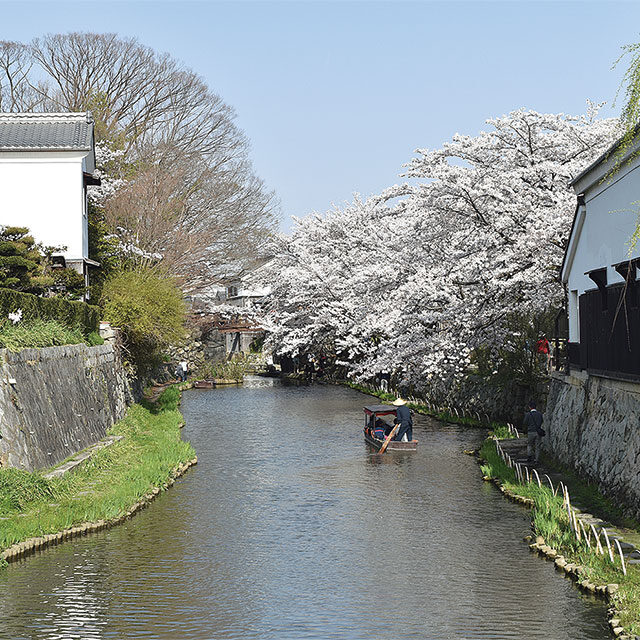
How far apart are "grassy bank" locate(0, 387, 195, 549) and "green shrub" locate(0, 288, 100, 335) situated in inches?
143

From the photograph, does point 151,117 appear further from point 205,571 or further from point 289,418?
point 205,571

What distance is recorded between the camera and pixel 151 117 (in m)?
55.2

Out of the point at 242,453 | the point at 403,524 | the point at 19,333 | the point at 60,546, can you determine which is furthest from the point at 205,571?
the point at 242,453

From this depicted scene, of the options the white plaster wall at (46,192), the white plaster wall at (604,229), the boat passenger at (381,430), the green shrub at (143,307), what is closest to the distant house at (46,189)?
the white plaster wall at (46,192)

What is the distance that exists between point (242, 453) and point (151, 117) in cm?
3361

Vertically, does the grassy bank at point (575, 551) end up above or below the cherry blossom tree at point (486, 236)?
below

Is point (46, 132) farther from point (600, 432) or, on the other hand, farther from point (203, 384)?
point (600, 432)

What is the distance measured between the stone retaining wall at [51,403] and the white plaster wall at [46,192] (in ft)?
24.1

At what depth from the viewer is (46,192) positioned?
33656 mm

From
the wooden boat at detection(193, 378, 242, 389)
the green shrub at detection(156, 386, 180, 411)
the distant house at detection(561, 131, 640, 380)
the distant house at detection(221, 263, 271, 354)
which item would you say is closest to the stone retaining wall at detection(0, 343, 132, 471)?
the green shrub at detection(156, 386, 180, 411)

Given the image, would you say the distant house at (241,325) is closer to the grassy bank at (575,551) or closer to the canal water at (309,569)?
the canal water at (309,569)

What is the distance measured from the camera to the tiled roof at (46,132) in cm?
3338

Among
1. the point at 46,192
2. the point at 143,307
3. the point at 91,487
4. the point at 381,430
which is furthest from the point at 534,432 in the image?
the point at 46,192

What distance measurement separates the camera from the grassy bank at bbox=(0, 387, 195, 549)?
15.7 metres
